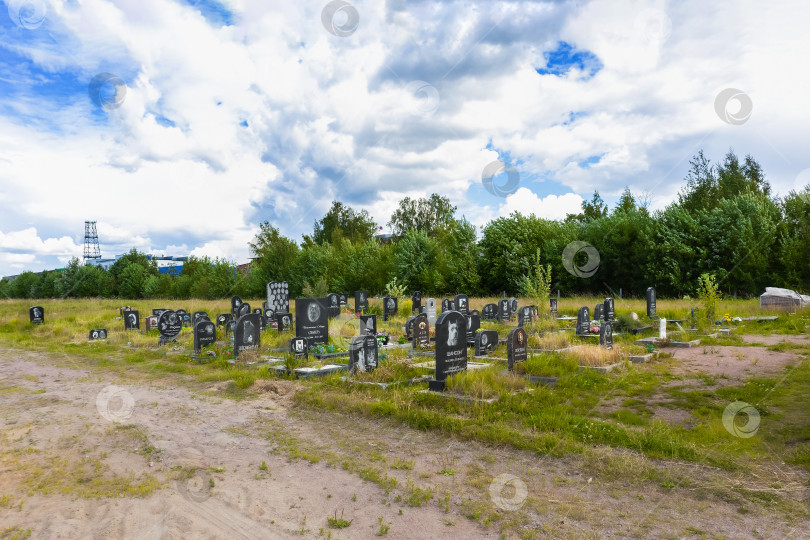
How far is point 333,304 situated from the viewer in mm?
23672

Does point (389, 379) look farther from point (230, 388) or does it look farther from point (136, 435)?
point (136, 435)

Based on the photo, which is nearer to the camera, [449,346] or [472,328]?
[449,346]

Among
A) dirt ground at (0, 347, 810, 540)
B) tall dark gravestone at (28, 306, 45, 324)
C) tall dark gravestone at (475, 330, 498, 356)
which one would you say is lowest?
dirt ground at (0, 347, 810, 540)

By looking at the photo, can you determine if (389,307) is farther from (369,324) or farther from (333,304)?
(369,324)

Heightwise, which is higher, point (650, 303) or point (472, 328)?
point (650, 303)

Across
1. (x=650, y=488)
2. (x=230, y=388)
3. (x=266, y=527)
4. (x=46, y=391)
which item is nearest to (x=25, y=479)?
(x=266, y=527)

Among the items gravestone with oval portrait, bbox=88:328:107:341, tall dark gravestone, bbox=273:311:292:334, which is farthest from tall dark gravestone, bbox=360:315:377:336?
gravestone with oval portrait, bbox=88:328:107:341

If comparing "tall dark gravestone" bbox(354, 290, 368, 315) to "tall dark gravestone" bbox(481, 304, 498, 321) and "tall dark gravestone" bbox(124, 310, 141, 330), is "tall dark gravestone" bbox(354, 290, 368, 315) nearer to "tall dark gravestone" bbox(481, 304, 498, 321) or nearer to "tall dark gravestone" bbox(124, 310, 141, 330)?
"tall dark gravestone" bbox(481, 304, 498, 321)

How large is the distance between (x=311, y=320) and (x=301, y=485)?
Answer: 8.93 m

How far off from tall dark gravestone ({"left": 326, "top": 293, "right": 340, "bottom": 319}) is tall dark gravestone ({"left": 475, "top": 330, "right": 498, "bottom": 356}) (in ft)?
30.9

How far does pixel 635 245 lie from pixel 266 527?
109 feet

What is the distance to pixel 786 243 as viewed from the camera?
27.2 meters

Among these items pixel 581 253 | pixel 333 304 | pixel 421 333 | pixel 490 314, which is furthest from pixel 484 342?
pixel 581 253

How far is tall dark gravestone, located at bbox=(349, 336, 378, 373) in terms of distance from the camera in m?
10.9
